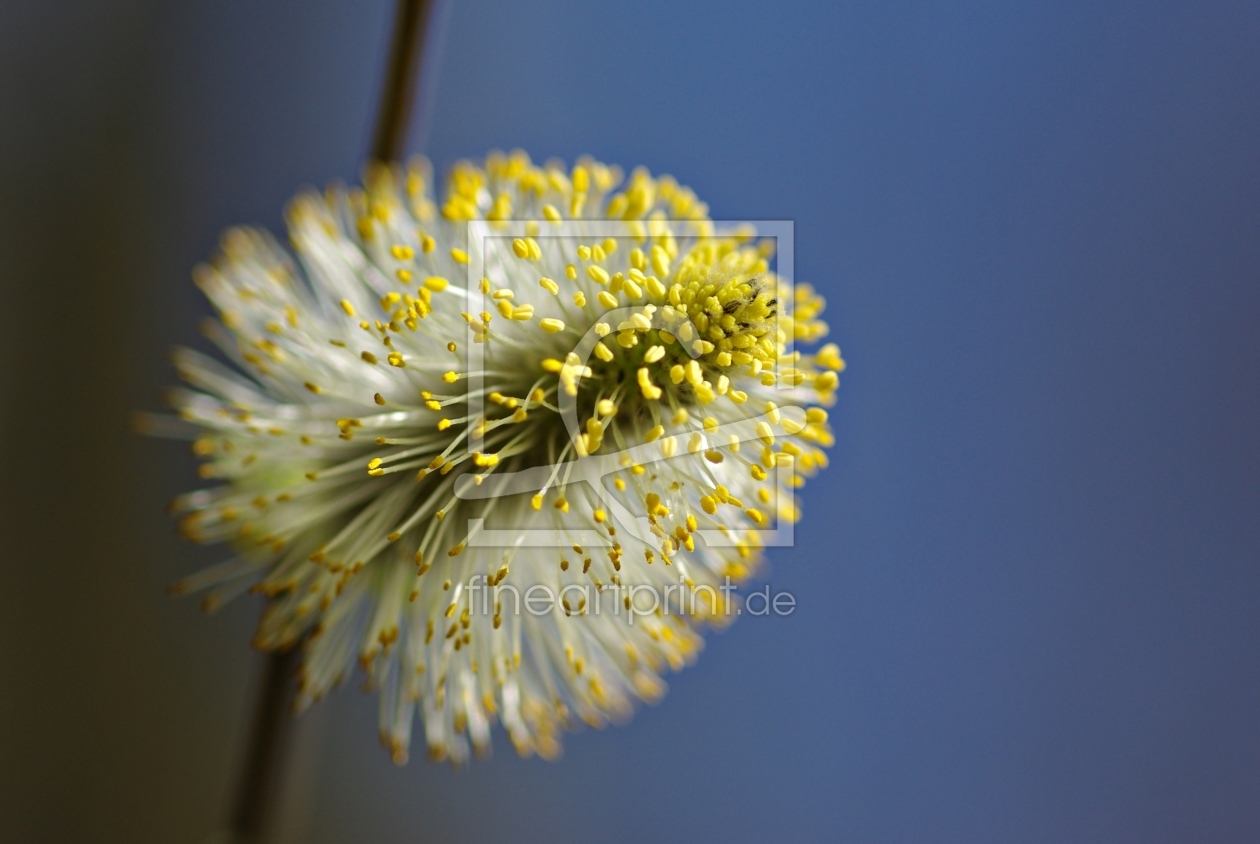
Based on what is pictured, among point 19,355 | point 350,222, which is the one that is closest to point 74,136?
point 19,355

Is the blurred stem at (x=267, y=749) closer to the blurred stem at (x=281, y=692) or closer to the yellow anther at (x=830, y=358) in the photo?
the blurred stem at (x=281, y=692)

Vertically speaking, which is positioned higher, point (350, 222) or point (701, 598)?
point (350, 222)

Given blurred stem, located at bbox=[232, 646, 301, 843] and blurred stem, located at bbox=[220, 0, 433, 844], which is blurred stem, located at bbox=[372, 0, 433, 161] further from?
blurred stem, located at bbox=[232, 646, 301, 843]

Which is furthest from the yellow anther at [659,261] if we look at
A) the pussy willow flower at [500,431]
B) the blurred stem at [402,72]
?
the blurred stem at [402,72]

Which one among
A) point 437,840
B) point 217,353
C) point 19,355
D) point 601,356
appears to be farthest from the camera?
point 437,840

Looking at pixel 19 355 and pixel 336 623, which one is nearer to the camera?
pixel 336 623

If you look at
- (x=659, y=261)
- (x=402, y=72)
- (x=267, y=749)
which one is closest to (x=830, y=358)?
(x=659, y=261)

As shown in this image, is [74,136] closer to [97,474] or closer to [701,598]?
[97,474]
